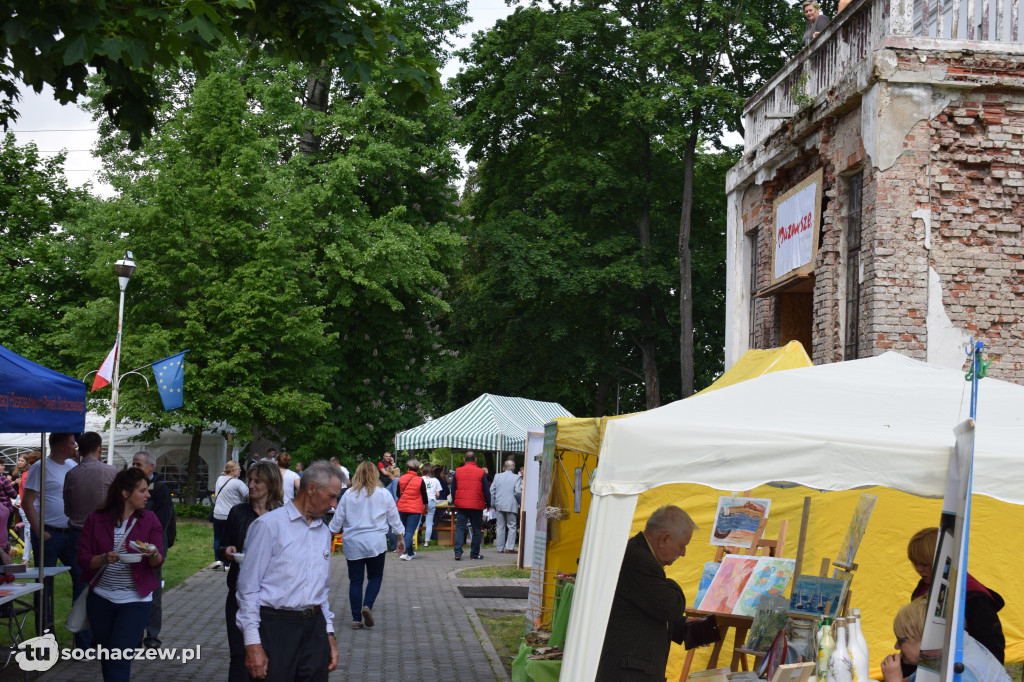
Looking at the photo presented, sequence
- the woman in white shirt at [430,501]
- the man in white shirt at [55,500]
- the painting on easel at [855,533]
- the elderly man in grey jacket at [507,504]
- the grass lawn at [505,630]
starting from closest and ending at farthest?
the painting on easel at [855,533]
the man in white shirt at [55,500]
the grass lawn at [505,630]
the elderly man in grey jacket at [507,504]
the woman in white shirt at [430,501]

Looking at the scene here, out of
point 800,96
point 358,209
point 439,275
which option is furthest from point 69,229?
point 800,96

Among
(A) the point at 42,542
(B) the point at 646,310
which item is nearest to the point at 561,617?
(A) the point at 42,542

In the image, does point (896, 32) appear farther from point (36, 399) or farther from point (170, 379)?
point (170, 379)

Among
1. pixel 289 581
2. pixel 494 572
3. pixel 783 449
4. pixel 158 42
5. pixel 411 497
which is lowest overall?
pixel 494 572

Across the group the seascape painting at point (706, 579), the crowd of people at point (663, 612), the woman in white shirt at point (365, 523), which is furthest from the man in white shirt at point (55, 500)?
the crowd of people at point (663, 612)

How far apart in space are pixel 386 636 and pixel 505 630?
5.03ft

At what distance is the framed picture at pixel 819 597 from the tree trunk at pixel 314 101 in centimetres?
2907

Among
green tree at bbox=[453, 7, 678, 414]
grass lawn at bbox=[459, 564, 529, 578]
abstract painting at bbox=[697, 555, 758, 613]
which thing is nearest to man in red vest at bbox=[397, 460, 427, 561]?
grass lawn at bbox=[459, 564, 529, 578]

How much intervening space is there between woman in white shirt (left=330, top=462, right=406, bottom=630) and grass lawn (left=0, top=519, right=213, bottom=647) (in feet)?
10.1

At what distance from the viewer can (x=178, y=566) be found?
1950cm

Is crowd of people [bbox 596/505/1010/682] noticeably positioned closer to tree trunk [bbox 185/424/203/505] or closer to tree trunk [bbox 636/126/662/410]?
tree trunk [bbox 185/424/203/505]

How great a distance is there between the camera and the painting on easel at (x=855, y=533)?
296 inches

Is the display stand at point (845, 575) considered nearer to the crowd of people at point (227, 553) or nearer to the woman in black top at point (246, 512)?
the crowd of people at point (227, 553)

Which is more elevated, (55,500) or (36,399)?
(36,399)
